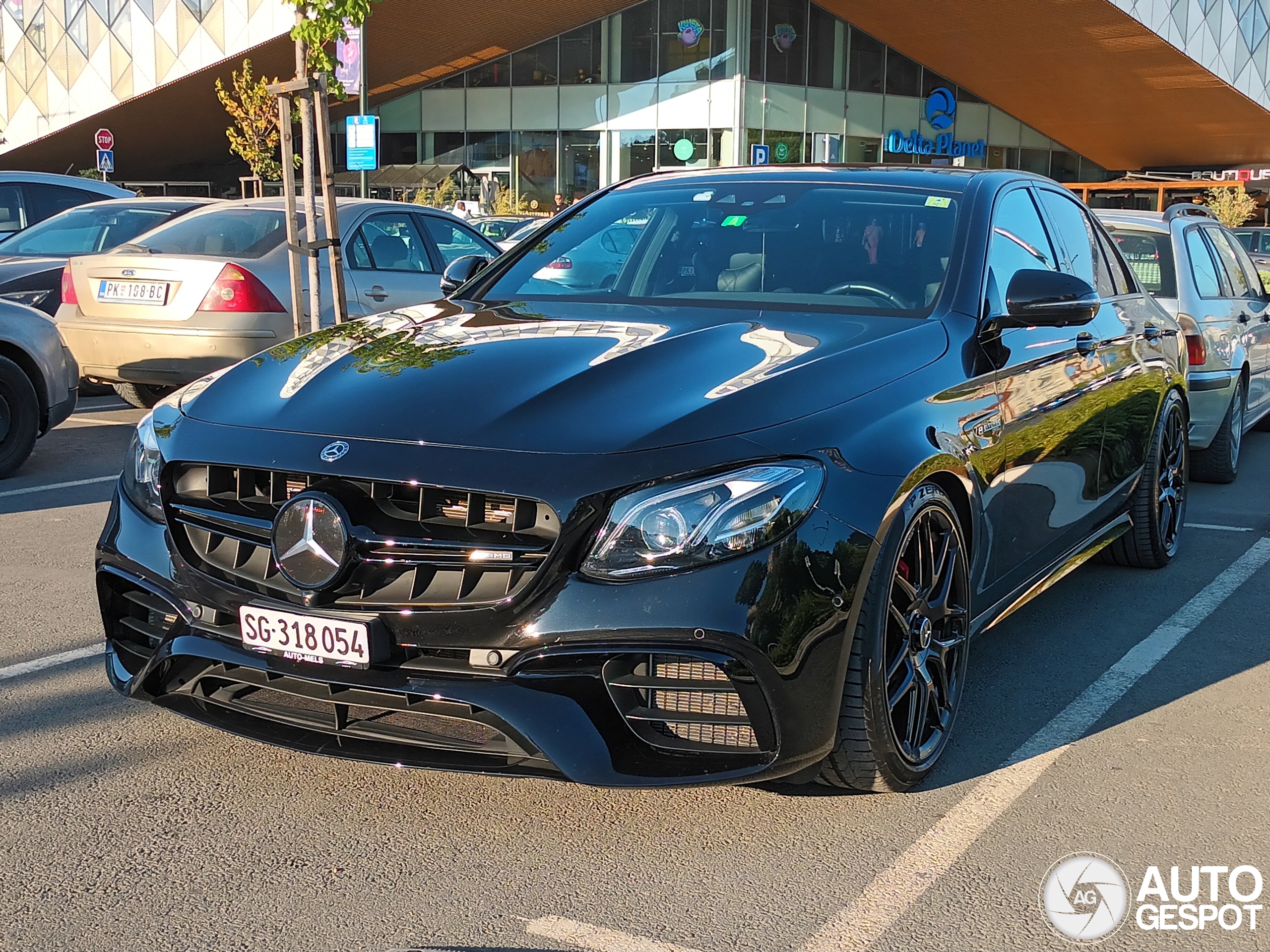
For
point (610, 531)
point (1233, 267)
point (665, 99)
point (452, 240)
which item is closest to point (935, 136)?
point (665, 99)

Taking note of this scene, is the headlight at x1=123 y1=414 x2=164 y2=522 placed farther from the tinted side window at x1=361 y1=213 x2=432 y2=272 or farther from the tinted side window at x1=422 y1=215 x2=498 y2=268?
the tinted side window at x1=422 y1=215 x2=498 y2=268

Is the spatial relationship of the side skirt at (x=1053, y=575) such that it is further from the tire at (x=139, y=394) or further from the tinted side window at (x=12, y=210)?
the tinted side window at (x=12, y=210)

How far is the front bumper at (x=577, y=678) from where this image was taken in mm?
2885

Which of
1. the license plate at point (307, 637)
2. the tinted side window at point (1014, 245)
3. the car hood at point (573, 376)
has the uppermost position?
the tinted side window at point (1014, 245)

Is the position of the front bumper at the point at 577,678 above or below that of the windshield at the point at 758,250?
below

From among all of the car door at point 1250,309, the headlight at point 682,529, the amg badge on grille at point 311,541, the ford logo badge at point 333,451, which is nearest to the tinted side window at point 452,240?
the car door at point 1250,309

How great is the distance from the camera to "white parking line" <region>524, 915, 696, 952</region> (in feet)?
8.86

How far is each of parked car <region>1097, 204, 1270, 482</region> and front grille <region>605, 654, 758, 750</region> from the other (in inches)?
224

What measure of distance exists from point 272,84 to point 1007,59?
37.0 m

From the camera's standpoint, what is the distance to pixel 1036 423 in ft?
13.9

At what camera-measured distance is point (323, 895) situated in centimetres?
290

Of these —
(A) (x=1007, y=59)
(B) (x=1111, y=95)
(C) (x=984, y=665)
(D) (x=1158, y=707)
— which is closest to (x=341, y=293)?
(C) (x=984, y=665)

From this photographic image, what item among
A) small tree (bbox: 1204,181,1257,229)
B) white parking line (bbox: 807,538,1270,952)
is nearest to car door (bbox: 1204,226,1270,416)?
white parking line (bbox: 807,538,1270,952)

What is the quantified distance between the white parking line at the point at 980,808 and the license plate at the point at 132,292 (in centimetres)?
637
